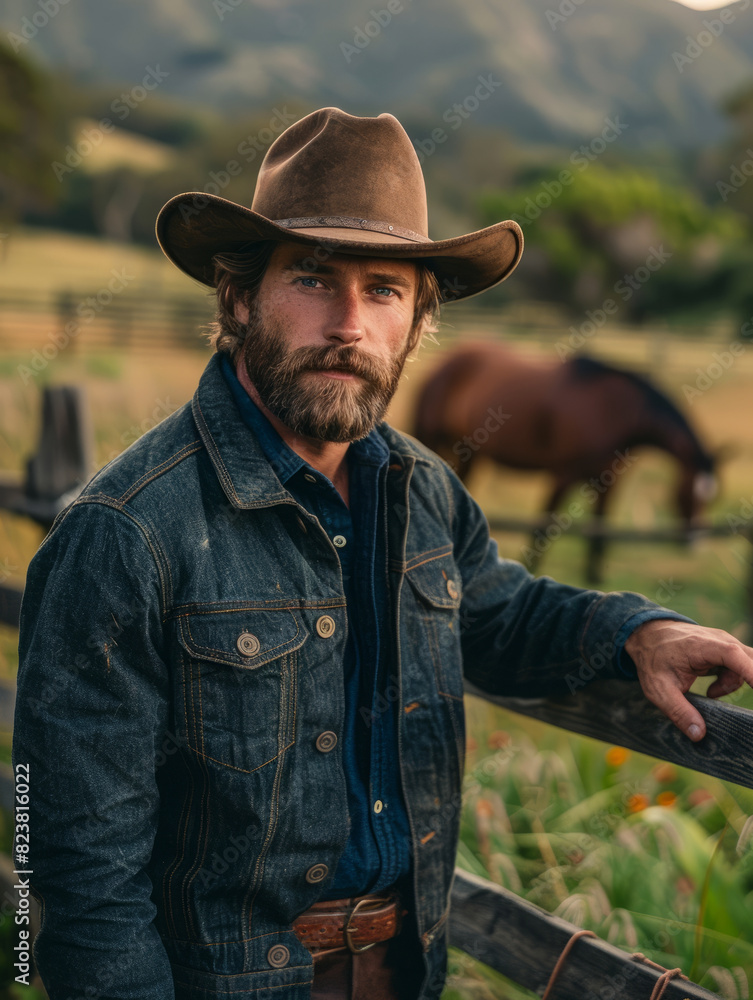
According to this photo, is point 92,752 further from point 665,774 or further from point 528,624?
point 665,774

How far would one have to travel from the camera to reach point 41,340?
19.5 meters

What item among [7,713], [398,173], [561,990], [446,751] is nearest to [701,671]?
[446,751]

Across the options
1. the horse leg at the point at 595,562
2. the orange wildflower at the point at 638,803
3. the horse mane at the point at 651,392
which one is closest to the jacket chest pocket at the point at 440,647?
the orange wildflower at the point at 638,803

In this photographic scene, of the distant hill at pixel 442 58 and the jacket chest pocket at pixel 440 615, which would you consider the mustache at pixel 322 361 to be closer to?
the jacket chest pocket at pixel 440 615

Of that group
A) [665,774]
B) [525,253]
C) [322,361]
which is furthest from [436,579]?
[525,253]

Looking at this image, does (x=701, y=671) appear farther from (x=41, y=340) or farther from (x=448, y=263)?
(x=41, y=340)

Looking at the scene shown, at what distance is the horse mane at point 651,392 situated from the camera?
860 cm

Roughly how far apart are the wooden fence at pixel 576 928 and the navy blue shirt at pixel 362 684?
0.41 meters

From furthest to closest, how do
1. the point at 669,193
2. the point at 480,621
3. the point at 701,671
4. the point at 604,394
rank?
1. the point at 669,193
2. the point at 604,394
3. the point at 480,621
4. the point at 701,671

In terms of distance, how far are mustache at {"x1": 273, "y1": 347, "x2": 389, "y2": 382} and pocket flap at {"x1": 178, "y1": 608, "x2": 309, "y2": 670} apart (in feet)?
1.46

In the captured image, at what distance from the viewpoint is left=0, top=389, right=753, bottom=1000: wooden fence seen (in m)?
1.52

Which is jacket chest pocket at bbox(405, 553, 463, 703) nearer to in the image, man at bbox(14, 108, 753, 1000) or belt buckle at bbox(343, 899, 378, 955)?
man at bbox(14, 108, 753, 1000)

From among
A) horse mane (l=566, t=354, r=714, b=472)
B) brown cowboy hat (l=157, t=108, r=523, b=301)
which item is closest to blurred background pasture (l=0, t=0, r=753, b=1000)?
brown cowboy hat (l=157, t=108, r=523, b=301)

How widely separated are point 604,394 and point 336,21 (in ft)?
364
